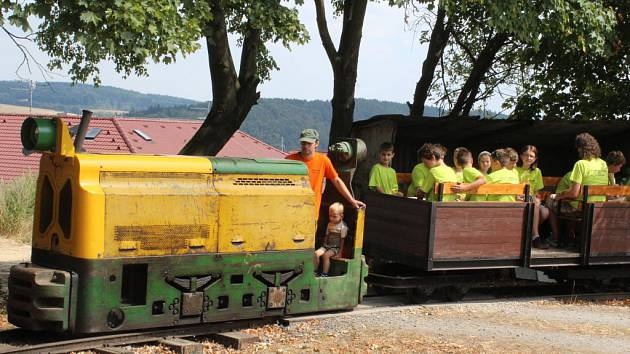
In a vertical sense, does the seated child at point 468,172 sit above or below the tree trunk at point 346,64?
below

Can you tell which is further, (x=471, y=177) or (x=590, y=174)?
(x=590, y=174)

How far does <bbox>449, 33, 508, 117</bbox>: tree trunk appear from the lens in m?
22.2

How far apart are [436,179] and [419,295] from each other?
4.65ft

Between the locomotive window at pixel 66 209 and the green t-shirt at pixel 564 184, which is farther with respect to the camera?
the green t-shirt at pixel 564 184

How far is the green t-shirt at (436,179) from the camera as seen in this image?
1204cm

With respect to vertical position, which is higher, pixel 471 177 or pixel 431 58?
pixel 431 58

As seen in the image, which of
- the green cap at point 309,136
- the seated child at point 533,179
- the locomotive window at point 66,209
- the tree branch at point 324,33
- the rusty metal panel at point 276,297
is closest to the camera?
the locomotive window at point 66,209

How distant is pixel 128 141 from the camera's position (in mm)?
49000

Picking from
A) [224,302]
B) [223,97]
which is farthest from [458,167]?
[224,302]

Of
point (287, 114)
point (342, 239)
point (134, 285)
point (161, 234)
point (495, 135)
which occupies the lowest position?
point (134, 285)

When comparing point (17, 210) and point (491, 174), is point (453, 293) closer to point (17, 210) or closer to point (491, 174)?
point (491, 174)

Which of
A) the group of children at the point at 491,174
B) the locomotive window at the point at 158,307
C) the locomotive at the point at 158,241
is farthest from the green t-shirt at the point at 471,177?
the locomotive window at the point at 158,307

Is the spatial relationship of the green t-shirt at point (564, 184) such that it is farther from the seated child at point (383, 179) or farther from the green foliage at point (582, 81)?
the green foliage at point (582, 81)

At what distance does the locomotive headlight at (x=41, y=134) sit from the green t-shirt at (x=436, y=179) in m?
4.93
